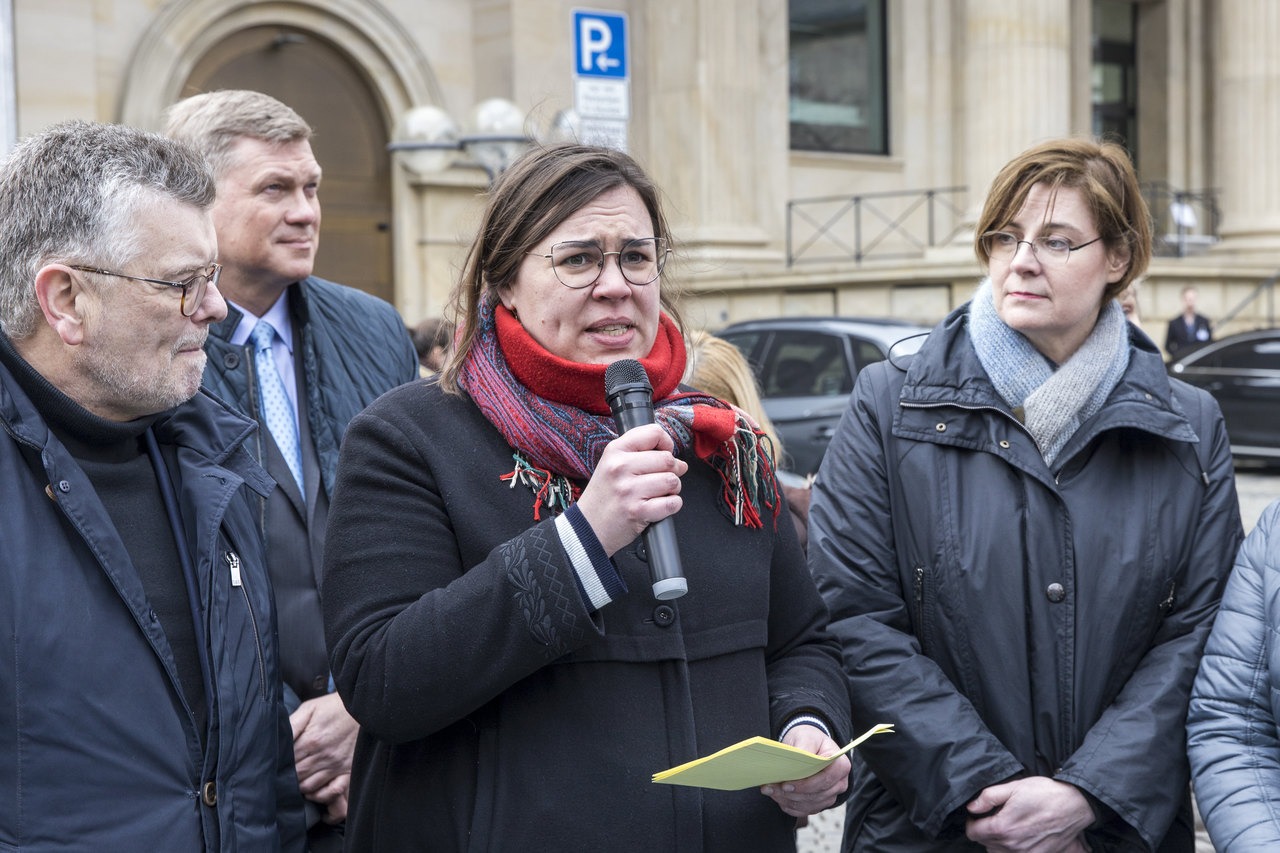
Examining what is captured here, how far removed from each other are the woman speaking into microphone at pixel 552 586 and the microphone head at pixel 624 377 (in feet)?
0.28

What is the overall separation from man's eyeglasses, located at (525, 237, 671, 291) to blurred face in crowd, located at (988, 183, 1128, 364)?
39.9 inches

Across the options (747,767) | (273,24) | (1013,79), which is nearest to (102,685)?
(747,767)

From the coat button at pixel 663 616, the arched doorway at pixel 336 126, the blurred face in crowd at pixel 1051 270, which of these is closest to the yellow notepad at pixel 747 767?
the coat button at pixel 663 616

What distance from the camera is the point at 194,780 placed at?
2457 millimetres

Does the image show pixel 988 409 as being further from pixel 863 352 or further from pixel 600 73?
pixel 863 352

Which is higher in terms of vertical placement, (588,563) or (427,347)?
(427,347)

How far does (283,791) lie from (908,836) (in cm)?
128

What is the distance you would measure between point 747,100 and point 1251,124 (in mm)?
7457

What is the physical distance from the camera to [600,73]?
9.47 meters

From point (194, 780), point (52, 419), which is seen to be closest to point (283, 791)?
point (194, 780)

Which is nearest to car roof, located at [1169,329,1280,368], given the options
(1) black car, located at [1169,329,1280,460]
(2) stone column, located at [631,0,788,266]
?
(1) black car, located at [1169,329,1280,460]

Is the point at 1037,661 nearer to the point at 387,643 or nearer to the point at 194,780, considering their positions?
the point at 387,643

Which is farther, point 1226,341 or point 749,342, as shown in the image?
point 1226,341

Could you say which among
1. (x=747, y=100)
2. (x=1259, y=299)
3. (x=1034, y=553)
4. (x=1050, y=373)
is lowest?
(x=1034, y=553)
